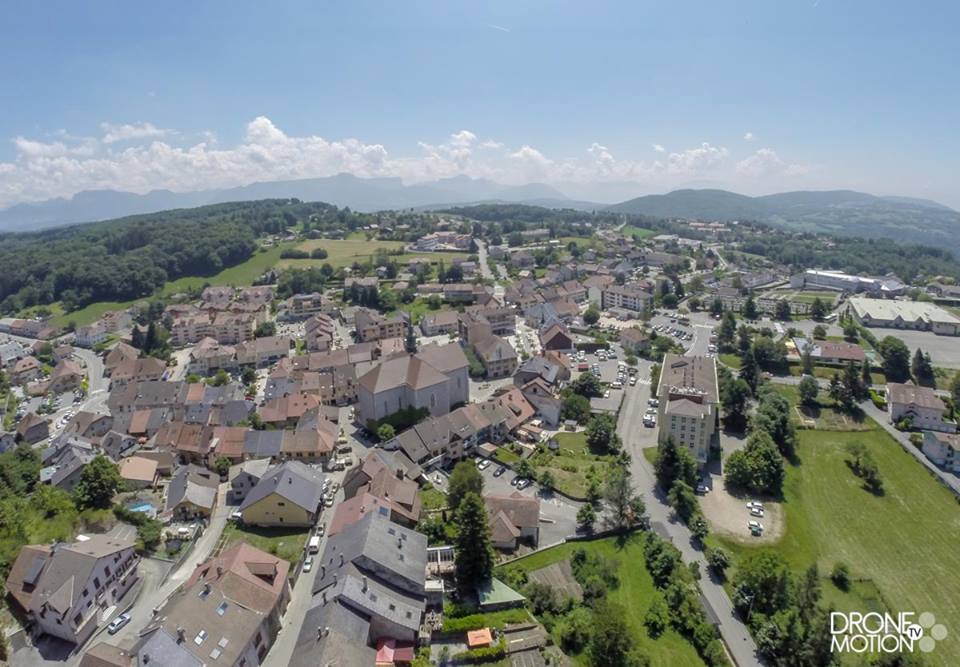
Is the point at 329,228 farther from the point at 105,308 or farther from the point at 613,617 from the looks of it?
the point at 613,617

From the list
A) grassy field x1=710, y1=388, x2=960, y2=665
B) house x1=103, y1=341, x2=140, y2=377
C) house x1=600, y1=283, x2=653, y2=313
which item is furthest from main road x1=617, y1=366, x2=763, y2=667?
house x1=103, y1=341, x2=140, y2=377

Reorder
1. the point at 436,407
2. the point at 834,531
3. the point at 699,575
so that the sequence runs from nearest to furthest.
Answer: the point at 699,575 → the point at 834,531 → the point at 436,407

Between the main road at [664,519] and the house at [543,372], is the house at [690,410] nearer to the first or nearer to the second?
the main road at [664,519]

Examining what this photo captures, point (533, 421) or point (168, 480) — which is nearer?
point (168, 480)

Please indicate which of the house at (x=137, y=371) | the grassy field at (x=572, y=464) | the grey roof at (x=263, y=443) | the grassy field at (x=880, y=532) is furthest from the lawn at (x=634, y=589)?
the house at (x=137, y=371)

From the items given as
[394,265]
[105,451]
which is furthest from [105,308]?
[105,451]

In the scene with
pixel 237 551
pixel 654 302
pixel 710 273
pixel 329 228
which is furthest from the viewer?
pixel 329 228

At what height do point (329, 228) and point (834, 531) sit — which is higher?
point (329, 228)

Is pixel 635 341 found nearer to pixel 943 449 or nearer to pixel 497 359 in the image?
pixel 497 359
